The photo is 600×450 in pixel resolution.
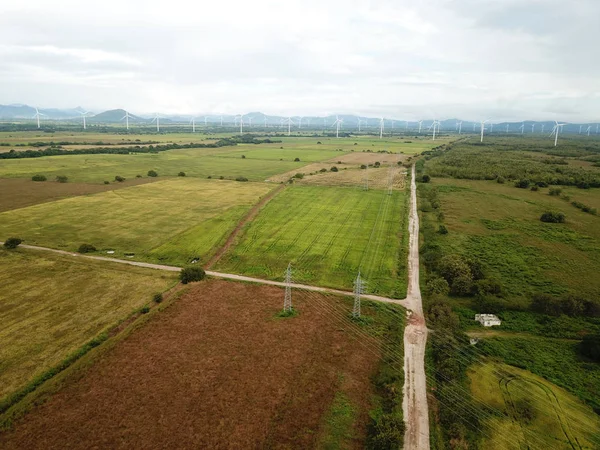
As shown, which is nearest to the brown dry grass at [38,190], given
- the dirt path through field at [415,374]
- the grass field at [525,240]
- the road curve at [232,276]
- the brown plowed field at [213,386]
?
the road curve at [232,276]

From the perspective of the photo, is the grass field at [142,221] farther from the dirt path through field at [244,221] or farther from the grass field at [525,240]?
the grass field at [525,240]

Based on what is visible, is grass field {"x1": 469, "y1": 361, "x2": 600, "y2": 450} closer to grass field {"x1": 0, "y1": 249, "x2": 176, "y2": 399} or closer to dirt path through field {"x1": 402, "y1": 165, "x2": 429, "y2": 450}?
dirt path through field {"x1": 402, "y1": 165, "x2": 429, "y2": 450}

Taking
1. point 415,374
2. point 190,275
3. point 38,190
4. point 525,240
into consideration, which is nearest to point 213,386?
point 415,374

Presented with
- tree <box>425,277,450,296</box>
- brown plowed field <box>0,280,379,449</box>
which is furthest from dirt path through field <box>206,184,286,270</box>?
tree <box>425,277,450,296</box>

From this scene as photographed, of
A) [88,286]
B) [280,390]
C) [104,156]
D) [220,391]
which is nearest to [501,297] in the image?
[280,390]

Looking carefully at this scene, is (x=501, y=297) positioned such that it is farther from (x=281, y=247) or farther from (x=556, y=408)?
(x=281, y=247)

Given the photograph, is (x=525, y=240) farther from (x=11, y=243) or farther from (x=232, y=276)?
(x=11, y=243)
